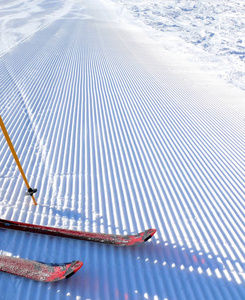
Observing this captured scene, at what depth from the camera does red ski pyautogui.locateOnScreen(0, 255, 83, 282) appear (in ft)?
8.64

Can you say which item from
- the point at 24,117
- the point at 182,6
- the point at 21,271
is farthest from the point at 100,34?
the point at 21,271

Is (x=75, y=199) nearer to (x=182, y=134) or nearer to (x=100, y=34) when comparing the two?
(x=182, y=134)

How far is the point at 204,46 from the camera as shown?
1555 centimetres

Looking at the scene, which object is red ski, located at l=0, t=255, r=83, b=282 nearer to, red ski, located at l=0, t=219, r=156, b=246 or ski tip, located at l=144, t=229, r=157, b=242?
red ski, located at l=0, t=219, r=156, b=246

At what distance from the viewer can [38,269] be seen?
271cm

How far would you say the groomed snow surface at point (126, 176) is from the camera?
2893 mm

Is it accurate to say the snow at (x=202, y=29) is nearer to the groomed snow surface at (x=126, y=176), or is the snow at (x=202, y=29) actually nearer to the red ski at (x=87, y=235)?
the groomed snow surface at (x=126, y=176)

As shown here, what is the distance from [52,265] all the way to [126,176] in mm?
2154

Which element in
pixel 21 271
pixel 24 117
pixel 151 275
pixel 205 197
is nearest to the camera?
pixel 21 271

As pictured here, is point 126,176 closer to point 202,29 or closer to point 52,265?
point 52,265

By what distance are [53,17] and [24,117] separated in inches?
731

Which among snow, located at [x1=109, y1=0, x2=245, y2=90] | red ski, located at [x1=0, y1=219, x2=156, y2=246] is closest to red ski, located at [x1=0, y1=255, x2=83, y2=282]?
red ski, located at [x1=0, y1=219, x2=156, y2=246]

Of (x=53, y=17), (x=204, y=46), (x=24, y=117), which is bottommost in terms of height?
(x=204, y=46)

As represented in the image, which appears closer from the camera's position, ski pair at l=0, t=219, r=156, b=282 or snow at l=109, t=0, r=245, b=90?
ski pair at l=0, t=219, r=156, b=282
